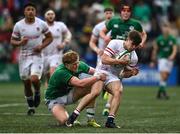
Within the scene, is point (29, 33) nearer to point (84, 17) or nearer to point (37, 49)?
point (37, 49)

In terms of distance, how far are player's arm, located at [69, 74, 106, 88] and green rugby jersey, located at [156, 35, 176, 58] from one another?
12762 mm

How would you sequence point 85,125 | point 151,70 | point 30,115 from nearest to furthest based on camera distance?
point 85,125 < point 30,115 < point 151,70

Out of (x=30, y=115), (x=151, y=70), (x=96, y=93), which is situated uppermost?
(x=96, y=93)

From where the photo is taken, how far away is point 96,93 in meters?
13.9

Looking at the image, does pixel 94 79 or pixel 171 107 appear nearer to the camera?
pixel 94 79

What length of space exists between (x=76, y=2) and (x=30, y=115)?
1825cm

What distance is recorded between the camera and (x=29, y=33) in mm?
17484

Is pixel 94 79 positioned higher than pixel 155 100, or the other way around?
pixel 94 79

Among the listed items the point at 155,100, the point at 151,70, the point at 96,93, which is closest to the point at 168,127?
the point at 96,93

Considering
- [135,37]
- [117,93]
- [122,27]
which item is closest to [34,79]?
[122,27]

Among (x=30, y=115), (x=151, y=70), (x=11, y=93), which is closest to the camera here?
(x=30, y=115)

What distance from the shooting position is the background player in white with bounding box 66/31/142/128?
45.2 feet

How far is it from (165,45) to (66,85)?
491 inches

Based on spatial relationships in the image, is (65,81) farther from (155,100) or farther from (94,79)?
(155,100)
